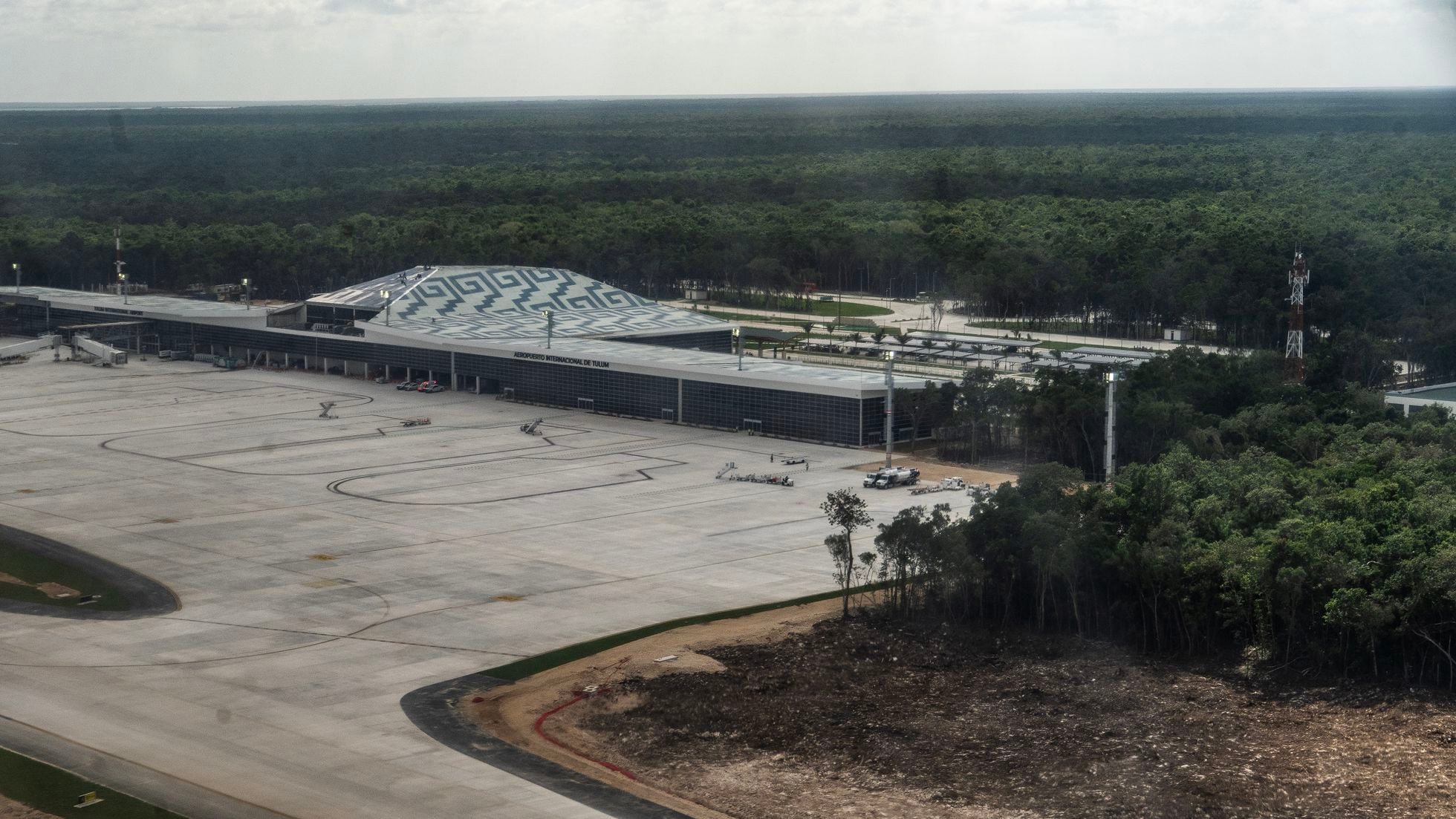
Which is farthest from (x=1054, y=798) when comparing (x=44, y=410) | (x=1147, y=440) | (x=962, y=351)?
(x=962, y=351)

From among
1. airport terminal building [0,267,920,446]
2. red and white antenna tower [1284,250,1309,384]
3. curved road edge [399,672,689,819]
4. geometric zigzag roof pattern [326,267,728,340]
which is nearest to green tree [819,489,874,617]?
curved road edge [399,672,689,819]

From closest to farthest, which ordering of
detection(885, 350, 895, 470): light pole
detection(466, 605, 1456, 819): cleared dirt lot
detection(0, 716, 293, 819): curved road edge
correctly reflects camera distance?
detection(0, 716, 293, 819): curved road edge
detection(466, 605, 1456, 819): cleared dirt lot
detection(885, 350, 895, 470): light pole

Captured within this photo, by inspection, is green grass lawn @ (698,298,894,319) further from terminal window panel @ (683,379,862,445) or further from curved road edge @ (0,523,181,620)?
curved road edge @ (0,523,181,620)

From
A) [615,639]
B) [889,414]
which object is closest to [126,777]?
[615,639]

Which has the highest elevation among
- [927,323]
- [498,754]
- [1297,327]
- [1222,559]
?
[1297,327]

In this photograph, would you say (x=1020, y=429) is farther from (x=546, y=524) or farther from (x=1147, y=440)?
(x=546, y=524)

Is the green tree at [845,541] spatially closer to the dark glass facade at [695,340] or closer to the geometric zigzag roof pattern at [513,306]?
the geometric zigzag roof pattern at [513,306]

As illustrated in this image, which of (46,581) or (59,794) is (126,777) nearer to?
(59,794)
